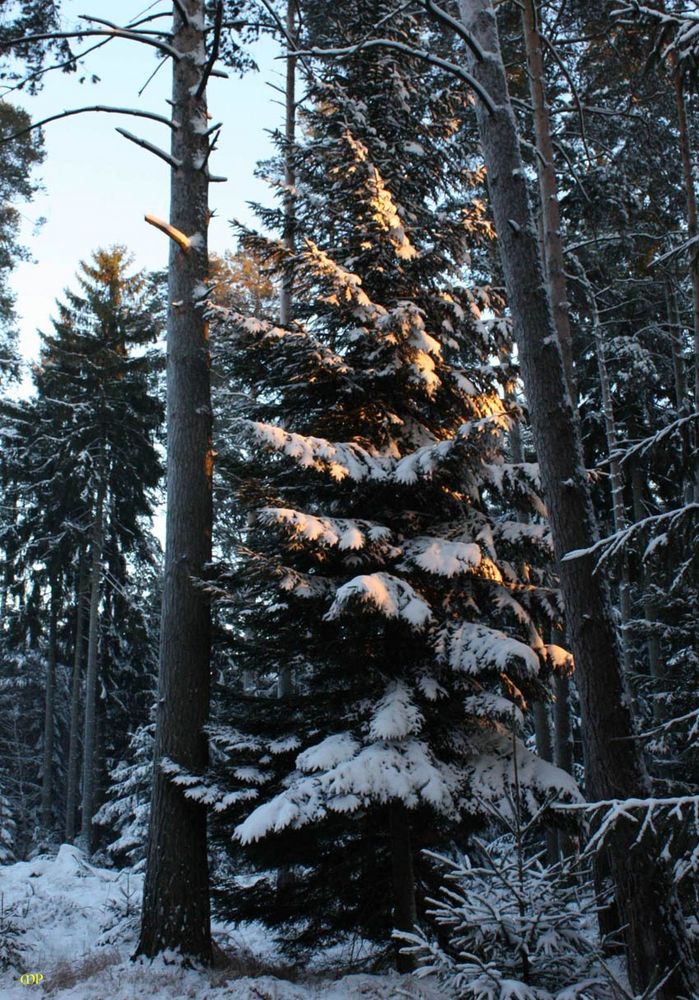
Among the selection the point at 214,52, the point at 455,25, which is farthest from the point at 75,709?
the point at 455,25

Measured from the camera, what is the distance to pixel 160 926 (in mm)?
6785

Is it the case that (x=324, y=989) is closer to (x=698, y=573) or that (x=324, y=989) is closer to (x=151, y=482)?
(x=698, y=573)

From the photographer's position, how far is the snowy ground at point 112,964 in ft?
18.9

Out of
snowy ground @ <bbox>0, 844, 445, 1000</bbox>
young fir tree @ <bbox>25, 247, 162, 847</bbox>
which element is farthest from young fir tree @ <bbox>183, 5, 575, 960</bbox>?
young fir tree @ <bbox>25, 247, 162, 847</bbox>

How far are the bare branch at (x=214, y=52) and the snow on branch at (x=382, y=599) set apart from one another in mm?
5414

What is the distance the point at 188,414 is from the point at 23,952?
17.8ft

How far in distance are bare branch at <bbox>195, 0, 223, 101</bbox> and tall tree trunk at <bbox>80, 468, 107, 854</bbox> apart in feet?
38.0

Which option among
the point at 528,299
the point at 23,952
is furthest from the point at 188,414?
the point at 23,952

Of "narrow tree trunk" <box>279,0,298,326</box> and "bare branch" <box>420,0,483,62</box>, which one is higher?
"narrow tree trunk" <box>279,0,298,326</box>

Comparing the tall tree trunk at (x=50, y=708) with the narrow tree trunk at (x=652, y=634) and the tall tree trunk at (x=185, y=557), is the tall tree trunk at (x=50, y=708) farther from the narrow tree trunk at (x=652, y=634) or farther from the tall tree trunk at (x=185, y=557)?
the narrow tree trunk at (x=652, y=634)

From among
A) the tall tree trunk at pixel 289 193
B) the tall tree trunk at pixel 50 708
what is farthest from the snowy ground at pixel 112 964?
the tall tree trunk at pixel 50 708

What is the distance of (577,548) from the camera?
577 cm

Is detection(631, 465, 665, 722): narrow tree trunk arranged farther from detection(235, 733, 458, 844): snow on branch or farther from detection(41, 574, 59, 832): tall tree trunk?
detection(41, 574, 59, 832): tall tree trunk

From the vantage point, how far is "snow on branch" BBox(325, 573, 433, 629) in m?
6.35
